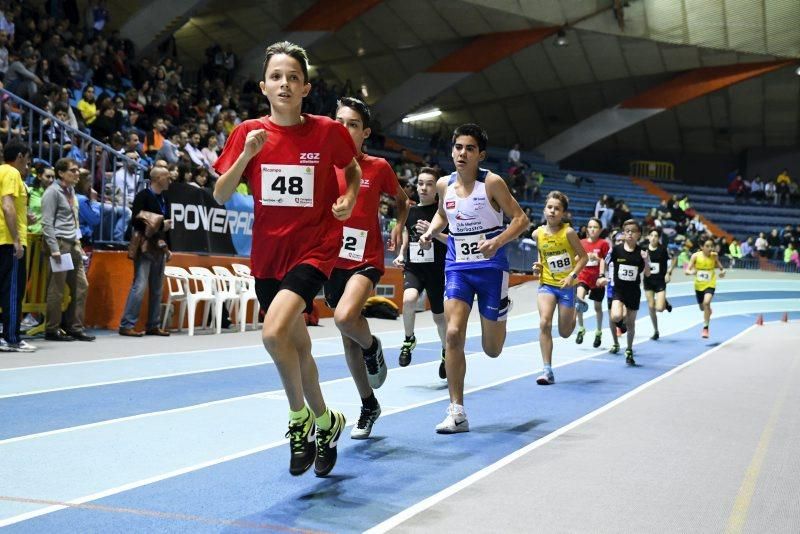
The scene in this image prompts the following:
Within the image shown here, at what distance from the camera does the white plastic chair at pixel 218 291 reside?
1321 centimetres

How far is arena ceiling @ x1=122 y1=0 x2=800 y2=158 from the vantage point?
33094mm

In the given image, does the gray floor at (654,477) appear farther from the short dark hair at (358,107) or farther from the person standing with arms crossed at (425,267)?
the short dark hair at (358,107)

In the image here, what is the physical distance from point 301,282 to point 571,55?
35.0 m

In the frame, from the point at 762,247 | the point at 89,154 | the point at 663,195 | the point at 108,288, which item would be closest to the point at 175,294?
the point at 108,288

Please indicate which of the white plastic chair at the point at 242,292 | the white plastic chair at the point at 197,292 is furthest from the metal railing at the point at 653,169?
the white plastic chair at the point at 197,292

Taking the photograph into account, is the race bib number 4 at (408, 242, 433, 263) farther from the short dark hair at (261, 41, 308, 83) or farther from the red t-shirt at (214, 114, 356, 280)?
the short dark hair at (261, 41, 308, 83)

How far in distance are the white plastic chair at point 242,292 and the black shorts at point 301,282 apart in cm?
902

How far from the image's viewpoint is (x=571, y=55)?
37469 mm

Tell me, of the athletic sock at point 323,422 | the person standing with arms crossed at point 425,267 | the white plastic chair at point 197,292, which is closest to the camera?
the athletic sock at point 323,422

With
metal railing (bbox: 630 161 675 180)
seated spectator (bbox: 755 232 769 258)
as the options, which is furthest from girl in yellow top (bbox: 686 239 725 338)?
metal railing (bbox: 630 161 675 180)

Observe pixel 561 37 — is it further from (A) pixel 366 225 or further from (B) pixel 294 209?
(B) pixel 294 209

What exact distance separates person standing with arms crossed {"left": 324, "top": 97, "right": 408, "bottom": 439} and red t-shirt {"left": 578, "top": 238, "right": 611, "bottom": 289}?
8298 mm

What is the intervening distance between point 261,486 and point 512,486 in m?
1.34

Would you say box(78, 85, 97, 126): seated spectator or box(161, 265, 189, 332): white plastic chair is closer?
box(161, 265, 189, 332): white plastic chair
